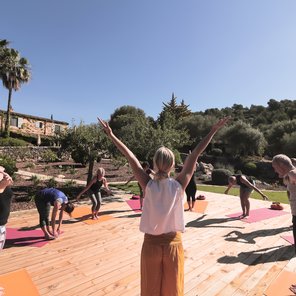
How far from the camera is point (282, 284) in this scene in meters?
4.18

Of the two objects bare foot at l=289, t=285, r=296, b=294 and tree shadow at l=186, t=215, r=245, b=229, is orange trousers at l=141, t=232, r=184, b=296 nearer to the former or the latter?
bare foot at l=289, t=285, r=296, b=294

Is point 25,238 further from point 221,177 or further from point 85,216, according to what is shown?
point 221,177

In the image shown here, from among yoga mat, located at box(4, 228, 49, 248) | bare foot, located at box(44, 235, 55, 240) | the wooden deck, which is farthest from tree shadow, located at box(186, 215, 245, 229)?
yoga mat, located at box(4, 228, 49, 248)

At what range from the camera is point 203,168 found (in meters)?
22.9

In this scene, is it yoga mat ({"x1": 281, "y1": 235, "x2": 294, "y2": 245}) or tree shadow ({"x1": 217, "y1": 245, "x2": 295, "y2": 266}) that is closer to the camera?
tree shadow ({"x1": 217, "y1": 245, "x2": 295, "y2": 266})

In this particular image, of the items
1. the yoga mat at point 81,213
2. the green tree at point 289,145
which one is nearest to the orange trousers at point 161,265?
the yoga mat at point 81,213

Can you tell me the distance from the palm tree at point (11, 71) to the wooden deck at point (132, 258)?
28.0 metres

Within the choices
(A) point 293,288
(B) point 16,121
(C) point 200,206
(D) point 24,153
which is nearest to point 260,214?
(C) point 200,206

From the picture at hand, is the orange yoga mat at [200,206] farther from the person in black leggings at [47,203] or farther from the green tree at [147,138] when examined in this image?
the person in black leggings at [47,203]

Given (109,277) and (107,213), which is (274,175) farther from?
(109,277)

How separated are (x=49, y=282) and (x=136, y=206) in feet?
18.1

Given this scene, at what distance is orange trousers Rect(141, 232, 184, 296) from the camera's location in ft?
7.42

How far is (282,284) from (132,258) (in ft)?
8.51

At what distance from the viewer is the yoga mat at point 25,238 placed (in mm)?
5625
